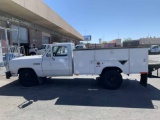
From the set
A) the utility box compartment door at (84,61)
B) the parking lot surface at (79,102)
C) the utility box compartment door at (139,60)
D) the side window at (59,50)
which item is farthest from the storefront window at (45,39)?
the utility box compartment door at (139,60)

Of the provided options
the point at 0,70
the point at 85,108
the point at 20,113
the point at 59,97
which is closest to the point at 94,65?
the point at 59,97

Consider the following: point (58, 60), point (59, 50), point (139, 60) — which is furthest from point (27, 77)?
point (139, 60)

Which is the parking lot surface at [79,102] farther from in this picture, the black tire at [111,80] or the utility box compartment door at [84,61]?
the utility box compartment door at [84,61]

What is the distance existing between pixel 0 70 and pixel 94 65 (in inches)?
280

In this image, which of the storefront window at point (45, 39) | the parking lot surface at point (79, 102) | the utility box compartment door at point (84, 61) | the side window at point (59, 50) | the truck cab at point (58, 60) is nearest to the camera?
the parking lot surface at point (79, 102)

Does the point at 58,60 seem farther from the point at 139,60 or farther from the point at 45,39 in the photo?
the point at 45,39

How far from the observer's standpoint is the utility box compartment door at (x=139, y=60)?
24.8 ft

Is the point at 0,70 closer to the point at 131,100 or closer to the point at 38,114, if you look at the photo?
the point at 38,114

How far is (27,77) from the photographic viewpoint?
344 inches

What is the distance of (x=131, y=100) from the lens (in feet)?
21.2

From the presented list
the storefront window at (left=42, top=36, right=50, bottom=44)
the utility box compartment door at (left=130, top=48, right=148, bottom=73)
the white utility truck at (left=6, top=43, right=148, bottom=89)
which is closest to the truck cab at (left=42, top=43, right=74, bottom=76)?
the white utility truck at (left=6, top=43, right=148, bottom=89)

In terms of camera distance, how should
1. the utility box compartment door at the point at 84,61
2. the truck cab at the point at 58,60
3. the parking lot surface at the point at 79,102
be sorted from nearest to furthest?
the parking lot surface at the point at 79,102 < the utility box compartment door at the point at 84,61 < the truck cab at the point at 58,60

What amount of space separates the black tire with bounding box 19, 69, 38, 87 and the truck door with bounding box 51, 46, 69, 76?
109cm

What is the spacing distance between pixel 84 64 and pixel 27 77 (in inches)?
114
